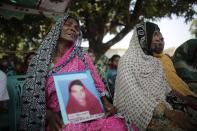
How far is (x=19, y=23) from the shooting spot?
1123 cm

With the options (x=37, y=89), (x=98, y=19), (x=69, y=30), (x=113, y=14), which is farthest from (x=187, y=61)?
(x=113, y=14)

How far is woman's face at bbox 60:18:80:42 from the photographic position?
4012mm

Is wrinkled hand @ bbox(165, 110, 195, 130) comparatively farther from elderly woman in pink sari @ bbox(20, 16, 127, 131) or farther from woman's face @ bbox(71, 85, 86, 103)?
woman's face @ bbox(71, 85, 86, 103)

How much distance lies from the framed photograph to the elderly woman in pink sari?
9 centimetres

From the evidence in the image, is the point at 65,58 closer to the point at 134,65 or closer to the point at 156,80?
the point at 134,65

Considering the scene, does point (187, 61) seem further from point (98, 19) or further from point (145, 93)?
point (98, 19)

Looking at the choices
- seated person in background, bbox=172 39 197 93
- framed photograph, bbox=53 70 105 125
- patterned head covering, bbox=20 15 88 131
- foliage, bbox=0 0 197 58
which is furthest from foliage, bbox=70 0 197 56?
framed photograph, bbox=53 70 105 125

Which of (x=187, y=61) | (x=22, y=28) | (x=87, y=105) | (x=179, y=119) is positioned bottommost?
(x=179, y=119)

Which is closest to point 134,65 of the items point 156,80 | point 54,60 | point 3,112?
point 156,80

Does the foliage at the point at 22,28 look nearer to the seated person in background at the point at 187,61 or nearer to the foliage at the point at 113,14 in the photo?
the foliage at the point at 113,14

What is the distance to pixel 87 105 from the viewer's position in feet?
11.4

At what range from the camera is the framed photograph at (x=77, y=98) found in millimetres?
3352

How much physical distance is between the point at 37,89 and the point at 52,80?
0.18 meters

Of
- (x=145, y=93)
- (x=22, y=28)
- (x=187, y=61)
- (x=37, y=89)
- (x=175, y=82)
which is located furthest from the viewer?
(x=22, y=28)
